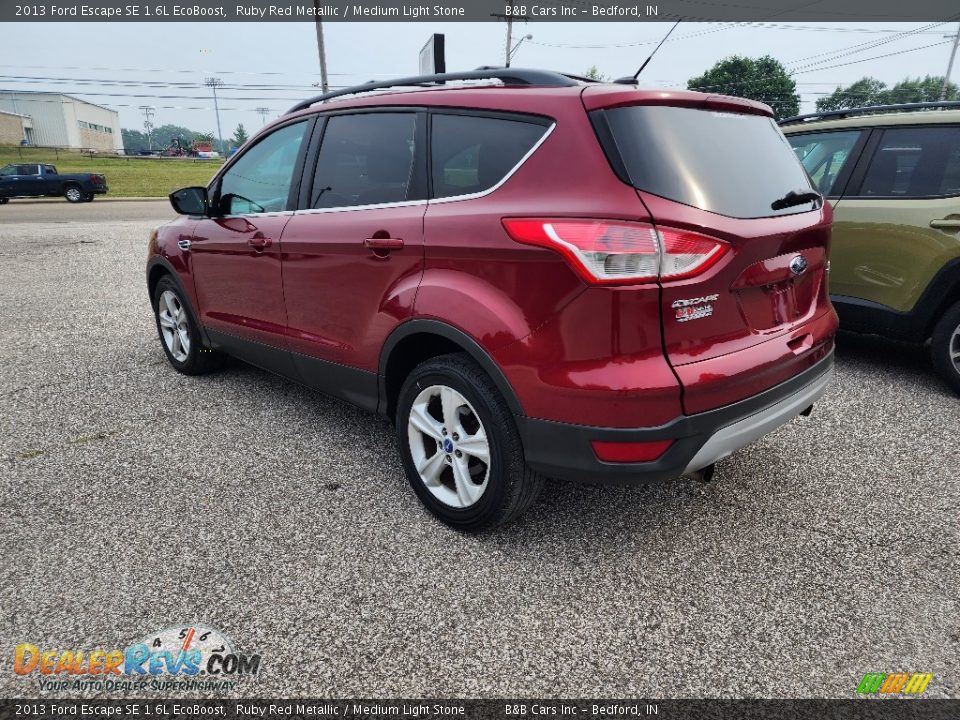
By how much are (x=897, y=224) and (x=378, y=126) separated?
354 cm

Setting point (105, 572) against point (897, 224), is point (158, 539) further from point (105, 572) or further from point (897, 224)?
point (897, 224)

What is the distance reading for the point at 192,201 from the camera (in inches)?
157

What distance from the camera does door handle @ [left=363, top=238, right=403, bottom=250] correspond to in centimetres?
266

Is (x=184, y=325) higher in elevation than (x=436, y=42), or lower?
lower

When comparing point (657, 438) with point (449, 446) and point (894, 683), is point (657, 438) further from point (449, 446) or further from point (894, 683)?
point (894, 683)

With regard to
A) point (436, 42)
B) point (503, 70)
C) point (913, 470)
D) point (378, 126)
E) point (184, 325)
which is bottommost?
point (913, 470)

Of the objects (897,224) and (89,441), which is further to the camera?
(897,224)

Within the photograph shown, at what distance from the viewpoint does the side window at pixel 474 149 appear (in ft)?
7.70

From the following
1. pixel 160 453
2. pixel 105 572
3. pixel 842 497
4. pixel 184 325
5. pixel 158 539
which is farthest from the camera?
pixel 184 325

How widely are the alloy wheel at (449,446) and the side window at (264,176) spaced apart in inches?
57.6

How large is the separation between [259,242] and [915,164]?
431 centimetres

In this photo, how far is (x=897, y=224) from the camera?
4.27 metres

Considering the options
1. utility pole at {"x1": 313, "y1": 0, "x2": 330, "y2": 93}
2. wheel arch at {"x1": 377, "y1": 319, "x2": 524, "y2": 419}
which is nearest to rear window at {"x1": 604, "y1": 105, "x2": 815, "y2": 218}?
wheel arch at {"x1": 377, "y1": 319, "x2": 524, "y2": 419}

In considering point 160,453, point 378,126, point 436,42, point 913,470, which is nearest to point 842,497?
point 913,470
